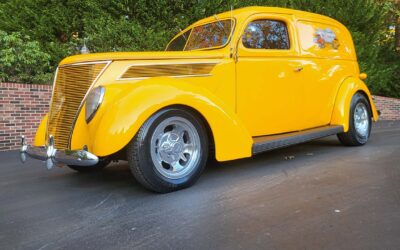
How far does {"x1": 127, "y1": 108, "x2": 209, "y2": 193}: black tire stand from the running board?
0.78 metres

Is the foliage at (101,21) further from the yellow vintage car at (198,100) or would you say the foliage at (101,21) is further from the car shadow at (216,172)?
the car shadow at (216,172)

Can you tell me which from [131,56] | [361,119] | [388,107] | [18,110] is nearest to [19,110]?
[18,110]

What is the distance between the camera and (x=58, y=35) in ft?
32.6

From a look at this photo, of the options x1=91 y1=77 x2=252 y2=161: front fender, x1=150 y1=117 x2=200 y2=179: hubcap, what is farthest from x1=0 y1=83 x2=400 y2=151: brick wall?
x1=150 y1=117 x2=200 y2=179: hubcap

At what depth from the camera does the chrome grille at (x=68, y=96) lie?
369 centimetres

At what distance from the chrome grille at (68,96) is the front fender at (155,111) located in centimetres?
33

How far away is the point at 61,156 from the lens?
11.4 feet

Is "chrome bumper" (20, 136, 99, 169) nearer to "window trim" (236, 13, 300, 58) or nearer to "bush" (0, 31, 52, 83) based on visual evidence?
"window trim" (236, 13, 300, 58)

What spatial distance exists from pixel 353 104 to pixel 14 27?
27.1 ft

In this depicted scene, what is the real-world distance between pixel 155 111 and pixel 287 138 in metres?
1.96

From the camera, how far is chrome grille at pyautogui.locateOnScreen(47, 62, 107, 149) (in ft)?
12.1

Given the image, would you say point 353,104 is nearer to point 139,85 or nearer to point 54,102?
point 139,85

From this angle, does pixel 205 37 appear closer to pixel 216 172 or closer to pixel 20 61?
pixel 216 172

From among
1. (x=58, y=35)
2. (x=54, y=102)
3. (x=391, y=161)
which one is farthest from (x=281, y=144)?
(x=58, y=35)
